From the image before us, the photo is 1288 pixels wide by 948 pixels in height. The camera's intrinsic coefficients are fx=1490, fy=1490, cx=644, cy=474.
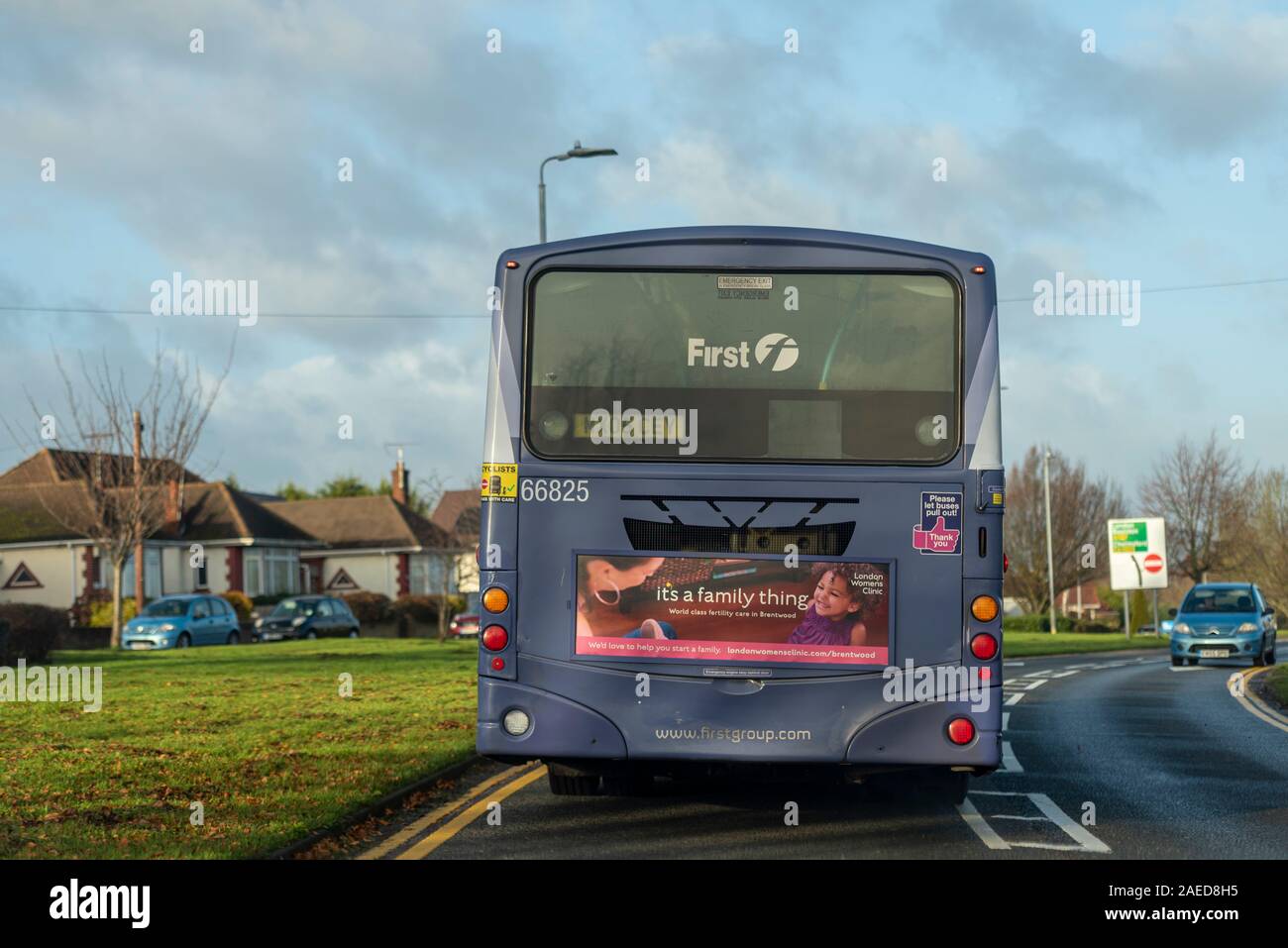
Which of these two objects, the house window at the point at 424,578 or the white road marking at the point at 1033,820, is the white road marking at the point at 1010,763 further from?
the house window at the point at 424,578

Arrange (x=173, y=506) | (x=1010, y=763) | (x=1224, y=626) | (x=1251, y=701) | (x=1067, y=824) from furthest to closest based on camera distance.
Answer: (x=173, y=506)
(x=1224, y=626)
(x=1251, y=701)
(x=1010, y=763)
(x=1067, y=824)

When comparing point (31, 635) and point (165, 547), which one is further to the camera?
point (165, 547)

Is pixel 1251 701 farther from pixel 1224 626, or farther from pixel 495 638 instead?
pixel 495 638

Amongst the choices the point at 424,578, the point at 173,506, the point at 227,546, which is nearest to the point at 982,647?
the point at 173,506

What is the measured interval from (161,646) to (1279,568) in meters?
50.0

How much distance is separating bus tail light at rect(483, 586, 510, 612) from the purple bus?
2cm

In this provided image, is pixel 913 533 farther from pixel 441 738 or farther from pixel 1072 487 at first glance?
pixel 1072 487

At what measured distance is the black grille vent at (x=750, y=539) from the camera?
8484mm

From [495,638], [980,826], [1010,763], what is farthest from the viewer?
[1010,763]

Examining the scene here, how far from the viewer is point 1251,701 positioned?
68.0 feet

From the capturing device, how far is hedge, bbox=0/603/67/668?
2411cm

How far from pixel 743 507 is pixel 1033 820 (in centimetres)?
312

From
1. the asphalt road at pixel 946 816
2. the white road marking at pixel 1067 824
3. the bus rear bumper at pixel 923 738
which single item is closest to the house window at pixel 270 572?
the asphalt road at pixel 946 816
